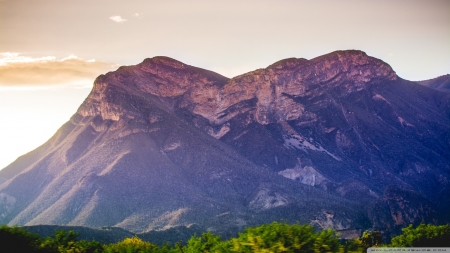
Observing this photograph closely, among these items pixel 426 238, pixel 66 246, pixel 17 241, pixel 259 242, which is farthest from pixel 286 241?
pixel 426 238

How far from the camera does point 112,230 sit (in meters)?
164

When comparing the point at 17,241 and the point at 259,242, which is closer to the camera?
the point at 259,242

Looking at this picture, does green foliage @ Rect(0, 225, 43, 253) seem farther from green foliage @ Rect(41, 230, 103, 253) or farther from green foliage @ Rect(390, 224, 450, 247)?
green foliage @ Rect(390, 224, 450, 247)

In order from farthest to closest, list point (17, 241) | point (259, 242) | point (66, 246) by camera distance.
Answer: point (66, 246) < point (17, 241) < point (259, 242)

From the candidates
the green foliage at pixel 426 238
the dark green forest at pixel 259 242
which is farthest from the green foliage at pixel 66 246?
the green foliage at pixel 426 238

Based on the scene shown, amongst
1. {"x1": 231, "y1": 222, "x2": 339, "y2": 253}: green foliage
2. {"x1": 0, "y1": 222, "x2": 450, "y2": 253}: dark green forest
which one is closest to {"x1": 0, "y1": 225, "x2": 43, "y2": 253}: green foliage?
{"x1": 0, "y1": 222, "x2": 450, "y2": 253}: dark green forest

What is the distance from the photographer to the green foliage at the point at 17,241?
218 ft

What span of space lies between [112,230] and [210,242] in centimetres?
9697

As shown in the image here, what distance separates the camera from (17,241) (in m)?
67.7

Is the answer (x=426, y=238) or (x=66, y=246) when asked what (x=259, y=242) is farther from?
(x=426, y=238)

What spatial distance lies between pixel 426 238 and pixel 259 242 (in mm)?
43934

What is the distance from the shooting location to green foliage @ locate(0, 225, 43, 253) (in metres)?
66.5

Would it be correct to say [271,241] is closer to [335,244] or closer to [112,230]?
[335,244]

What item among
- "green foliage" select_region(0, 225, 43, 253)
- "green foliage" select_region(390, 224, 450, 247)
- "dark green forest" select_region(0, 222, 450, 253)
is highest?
"green foliage" select_region(0, 225, 43, 253)
